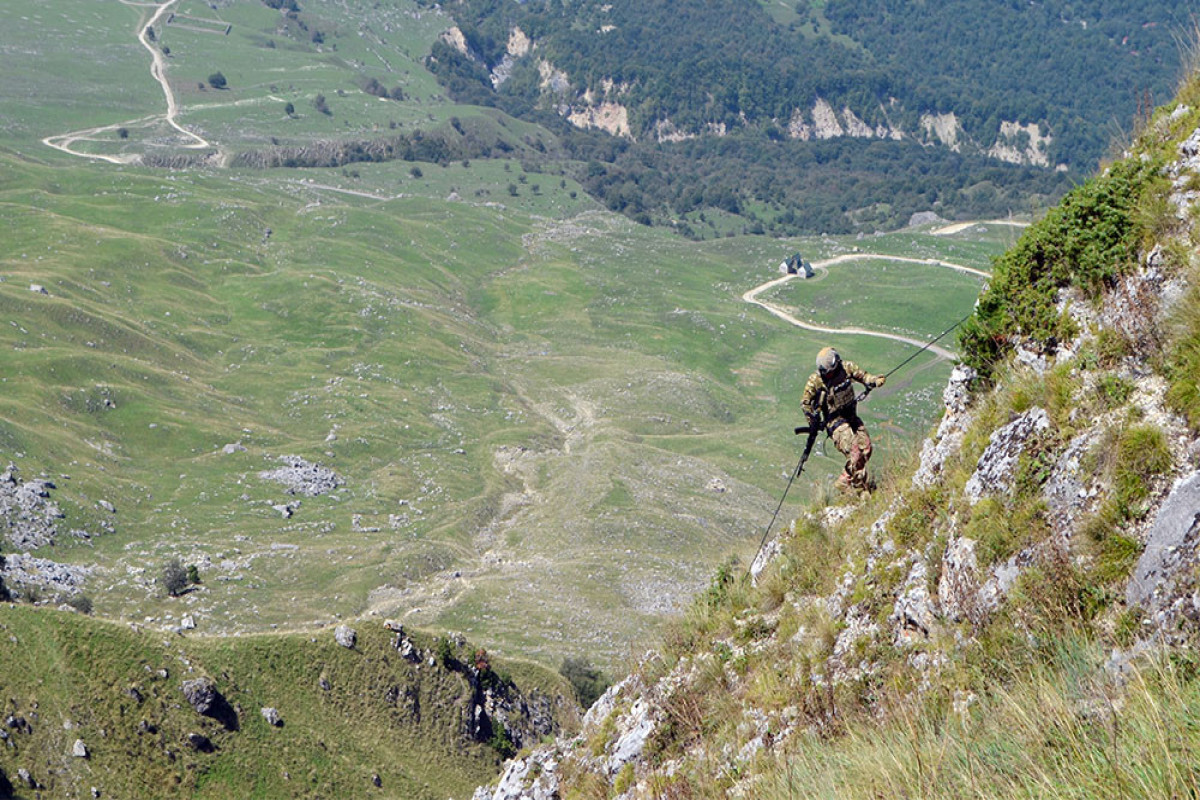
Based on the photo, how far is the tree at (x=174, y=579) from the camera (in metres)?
60.6

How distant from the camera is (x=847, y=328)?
141500 mm

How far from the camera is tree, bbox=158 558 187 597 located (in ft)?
199

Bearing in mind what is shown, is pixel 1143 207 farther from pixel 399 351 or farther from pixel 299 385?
pixel 399 351

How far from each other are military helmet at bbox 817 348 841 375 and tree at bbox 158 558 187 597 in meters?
55.0

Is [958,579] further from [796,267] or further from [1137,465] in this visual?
[796,267]

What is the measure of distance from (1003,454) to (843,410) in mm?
4679

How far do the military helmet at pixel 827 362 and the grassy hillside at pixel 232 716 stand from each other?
130 feet

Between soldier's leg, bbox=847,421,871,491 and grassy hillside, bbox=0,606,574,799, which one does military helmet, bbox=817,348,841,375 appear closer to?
soldier's leg, bbox=847,421,871,491

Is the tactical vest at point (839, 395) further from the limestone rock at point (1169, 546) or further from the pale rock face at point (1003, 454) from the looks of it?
the limestone rock at point (1169, 546)

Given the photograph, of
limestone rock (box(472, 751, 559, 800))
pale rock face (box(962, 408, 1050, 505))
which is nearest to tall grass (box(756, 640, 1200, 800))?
pale rock face (box(962, 408, 1050, 505))

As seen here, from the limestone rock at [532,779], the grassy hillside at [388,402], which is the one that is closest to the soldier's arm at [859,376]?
the grassy hillside at [388,402]

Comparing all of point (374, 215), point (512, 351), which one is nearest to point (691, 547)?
point (512, 351)

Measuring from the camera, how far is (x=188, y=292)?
118875 mm

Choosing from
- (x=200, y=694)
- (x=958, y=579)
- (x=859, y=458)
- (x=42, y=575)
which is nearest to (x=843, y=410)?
(x=859, y=458)
